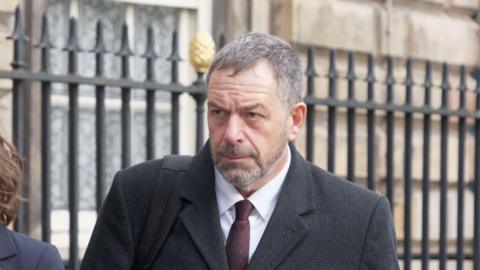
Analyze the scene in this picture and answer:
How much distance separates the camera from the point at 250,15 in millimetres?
8094

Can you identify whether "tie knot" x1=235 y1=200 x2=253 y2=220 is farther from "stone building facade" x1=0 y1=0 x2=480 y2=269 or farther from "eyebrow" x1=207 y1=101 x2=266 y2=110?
"stone building facade" x1=0 y1=0 x2=480 y2=269

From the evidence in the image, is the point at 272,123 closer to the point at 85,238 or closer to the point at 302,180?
the point at 302,180

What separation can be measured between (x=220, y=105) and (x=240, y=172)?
0.56 feet

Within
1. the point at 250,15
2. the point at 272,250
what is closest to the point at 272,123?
the point at 272,250

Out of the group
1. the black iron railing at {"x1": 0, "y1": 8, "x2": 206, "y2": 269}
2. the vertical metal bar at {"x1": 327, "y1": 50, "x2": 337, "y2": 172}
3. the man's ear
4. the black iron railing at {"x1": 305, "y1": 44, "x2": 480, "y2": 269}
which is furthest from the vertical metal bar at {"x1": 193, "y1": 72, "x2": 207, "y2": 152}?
the man's ear

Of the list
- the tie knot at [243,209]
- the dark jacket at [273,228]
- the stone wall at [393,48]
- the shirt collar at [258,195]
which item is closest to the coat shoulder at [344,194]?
the dark jacket at [273,228]

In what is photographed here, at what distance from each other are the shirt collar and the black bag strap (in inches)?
4.1

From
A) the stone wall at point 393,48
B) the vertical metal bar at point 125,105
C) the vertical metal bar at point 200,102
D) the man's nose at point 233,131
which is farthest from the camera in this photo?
the stone wall at point 393,48

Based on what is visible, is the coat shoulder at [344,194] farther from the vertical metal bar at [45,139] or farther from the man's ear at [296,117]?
the vertical metal bar at [45,139]

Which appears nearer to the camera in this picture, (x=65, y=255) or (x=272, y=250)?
(x=272, y=250)

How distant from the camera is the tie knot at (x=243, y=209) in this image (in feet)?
11.5

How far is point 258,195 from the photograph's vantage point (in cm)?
355

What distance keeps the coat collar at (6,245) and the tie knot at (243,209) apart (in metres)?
0.56

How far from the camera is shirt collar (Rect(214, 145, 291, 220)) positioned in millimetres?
3535
